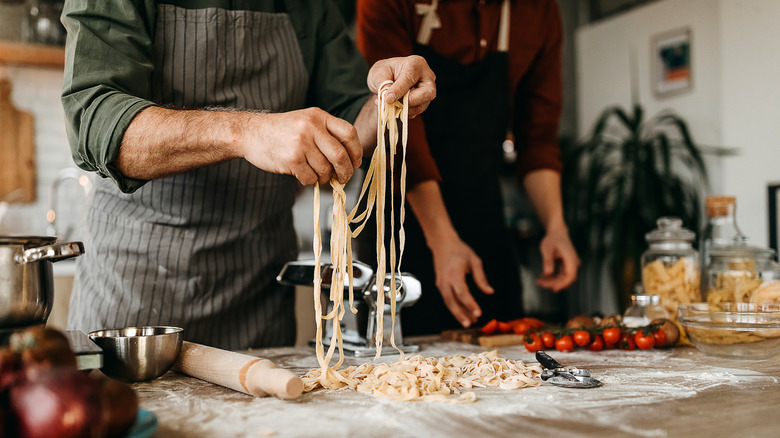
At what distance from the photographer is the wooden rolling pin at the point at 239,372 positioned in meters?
0.98

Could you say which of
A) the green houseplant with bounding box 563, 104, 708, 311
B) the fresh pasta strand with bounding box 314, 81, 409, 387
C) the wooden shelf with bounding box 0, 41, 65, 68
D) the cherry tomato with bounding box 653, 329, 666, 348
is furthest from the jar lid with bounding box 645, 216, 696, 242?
the wooden shelf with bounding box 0, 41, 65, 68

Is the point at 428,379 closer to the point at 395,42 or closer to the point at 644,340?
the point at 644,340

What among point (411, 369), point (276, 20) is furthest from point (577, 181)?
point (411, 369)

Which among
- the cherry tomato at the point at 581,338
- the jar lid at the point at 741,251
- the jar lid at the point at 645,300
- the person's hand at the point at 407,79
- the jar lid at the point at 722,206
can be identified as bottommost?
the cherry tomato at the point at 581,338

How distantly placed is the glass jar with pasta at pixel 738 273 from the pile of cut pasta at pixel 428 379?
711 mm

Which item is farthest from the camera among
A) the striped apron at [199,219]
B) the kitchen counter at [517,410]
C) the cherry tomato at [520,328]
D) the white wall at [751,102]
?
the white wall at [751,102]

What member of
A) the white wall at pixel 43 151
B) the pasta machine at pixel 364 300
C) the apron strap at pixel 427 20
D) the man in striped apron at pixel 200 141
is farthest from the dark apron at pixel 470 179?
the white wall at pixel 43 151

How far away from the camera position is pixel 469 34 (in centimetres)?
214

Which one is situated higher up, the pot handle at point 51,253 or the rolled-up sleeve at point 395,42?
the rolled-up sleeve at point 395,42

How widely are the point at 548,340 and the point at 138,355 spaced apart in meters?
0.89

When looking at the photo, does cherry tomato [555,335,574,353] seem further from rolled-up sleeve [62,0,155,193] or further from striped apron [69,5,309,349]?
rolled-up sleeve [62,0,155,193]

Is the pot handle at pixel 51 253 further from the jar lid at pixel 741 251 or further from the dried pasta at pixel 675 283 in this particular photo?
the jar lid at pixel 741 251

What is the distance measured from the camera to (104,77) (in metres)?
1.30

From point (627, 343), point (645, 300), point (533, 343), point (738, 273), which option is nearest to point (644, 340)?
point (627, 343)
